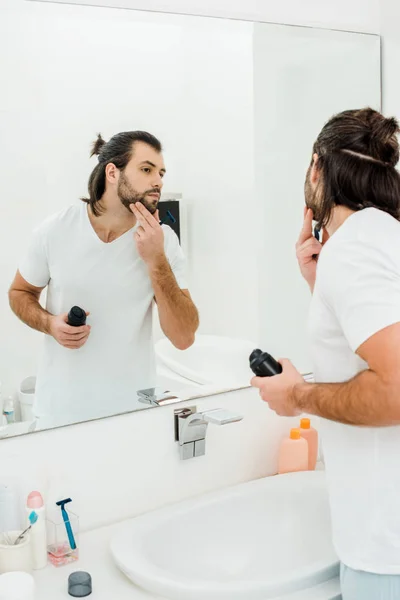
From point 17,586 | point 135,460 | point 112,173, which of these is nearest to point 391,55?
point 112,173

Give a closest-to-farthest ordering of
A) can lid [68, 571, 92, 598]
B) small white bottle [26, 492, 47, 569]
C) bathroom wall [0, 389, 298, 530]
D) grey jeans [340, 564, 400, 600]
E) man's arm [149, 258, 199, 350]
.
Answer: grey jeans [340, 564, 400, 600], can lid [68, 571, 92, 598], small white bottle [26, 492, 47, 569], bathroom wall [0, 389, 298, 530], man's arm [149, 258, 199, 350]

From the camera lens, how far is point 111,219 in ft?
5.07

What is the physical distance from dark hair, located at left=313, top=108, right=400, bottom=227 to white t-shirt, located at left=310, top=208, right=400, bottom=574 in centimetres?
6

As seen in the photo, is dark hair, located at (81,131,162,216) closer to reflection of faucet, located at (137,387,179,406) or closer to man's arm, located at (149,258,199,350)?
man's arm, located at (149,258,199,350)

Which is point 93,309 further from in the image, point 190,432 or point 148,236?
point 190,432

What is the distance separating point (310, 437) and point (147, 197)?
752 mm

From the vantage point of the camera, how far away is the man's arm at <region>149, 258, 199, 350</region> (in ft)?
5.28

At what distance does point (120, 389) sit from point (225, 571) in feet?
1.49

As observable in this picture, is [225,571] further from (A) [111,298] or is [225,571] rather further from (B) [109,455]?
(A) [111,298]

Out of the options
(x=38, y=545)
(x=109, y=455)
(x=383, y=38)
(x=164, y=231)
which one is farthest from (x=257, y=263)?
(x=38, y=545)

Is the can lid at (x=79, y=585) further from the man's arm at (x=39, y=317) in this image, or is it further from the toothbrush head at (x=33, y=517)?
the man's arm at (x=39, y=317)

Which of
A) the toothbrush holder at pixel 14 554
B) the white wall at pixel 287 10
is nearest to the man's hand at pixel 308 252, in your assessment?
the white wall at pixel 287 10

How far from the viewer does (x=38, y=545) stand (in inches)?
54.9

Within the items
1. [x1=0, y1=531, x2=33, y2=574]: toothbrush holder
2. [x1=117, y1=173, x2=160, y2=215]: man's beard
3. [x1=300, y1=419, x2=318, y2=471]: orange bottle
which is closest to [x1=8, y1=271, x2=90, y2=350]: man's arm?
[x1=117, y1=173, x2=160, y2=215]: man's beard
